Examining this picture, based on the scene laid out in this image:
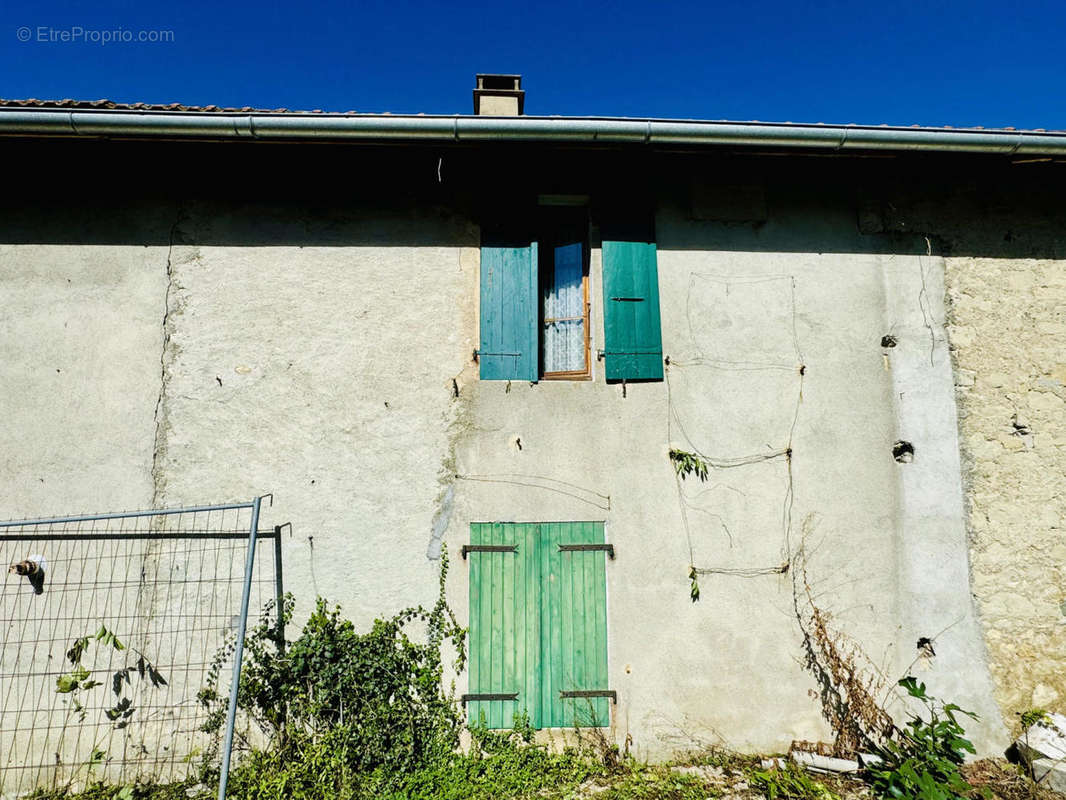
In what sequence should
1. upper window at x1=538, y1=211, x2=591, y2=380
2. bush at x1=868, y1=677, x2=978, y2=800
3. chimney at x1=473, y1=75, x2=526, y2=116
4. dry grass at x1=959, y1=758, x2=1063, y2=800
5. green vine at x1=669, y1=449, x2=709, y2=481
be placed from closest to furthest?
1. bush at x1=868, y1=677, x2=978, y2=800
2. dry grass at x1=959, y1=758, x2=1063, y2=800
3. green vine at x1=669, y1=449, x2=709, y2=481
4. upper window at x1=538, y1=211, x2=591, y2=380
5. chimney at x1=473, y1=75, x2=526, y2=116

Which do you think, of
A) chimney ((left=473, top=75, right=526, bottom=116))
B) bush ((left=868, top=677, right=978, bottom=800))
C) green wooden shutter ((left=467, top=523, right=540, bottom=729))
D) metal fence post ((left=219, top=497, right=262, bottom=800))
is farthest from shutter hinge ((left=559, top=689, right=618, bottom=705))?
chimney ((left=473, top=75, right=526, bottom=116))

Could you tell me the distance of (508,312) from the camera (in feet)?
15.6

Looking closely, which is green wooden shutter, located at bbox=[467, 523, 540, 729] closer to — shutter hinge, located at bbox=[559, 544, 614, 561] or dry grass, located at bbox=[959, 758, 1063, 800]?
shutter hinge, located at bbox=[559, 544, 614, 561]

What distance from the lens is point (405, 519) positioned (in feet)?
14.8

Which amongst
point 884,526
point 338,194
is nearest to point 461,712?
point 884,526

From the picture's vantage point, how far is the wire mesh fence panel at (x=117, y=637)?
4195 mm

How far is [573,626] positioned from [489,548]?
0.85m

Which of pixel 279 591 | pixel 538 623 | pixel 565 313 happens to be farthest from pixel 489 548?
pixel 565 313

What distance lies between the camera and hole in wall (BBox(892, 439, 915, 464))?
4707 millimetres

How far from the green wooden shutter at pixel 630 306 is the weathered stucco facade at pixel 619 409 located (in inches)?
4.4

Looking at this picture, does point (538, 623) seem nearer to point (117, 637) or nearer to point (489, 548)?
point (489, 548)

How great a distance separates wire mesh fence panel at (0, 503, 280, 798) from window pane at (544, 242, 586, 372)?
2.60m

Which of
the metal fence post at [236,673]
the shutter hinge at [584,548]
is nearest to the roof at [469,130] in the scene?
the metal fence post at [236,673]

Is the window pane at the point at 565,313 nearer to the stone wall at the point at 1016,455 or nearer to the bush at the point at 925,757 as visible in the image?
the stone wall at the point at 1016,455
